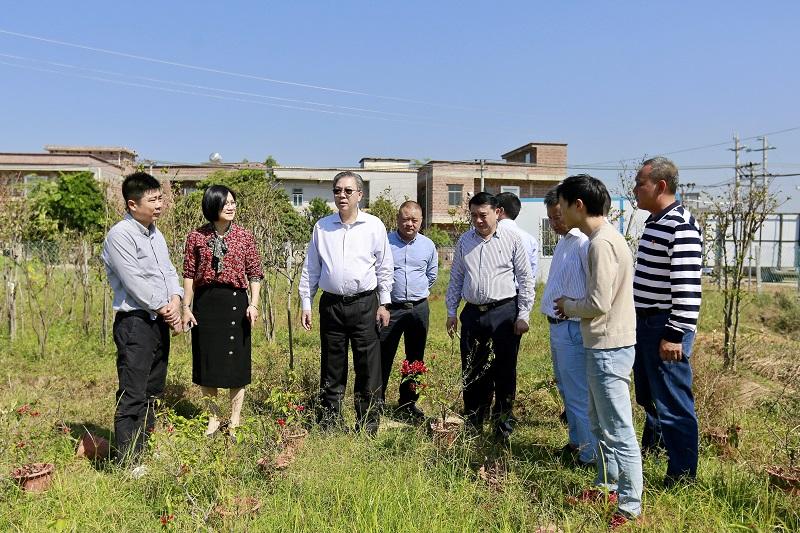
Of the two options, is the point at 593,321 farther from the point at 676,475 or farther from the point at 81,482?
the point at 81,482

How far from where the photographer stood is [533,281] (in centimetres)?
445

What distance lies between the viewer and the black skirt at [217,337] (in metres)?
4.14

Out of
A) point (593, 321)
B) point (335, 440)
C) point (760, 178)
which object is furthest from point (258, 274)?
point (760, 178)

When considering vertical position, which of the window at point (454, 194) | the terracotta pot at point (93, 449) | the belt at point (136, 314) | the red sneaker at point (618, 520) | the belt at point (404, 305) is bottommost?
the terracotta pot at point (93, 449)

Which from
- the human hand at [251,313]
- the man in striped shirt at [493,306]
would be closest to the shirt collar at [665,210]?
the man in striped shirt at [493,306]

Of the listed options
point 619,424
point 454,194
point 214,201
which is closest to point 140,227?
point 214,201

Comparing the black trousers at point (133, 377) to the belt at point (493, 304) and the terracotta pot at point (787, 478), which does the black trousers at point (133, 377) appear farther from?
the terracotta pot at point (787, 478)

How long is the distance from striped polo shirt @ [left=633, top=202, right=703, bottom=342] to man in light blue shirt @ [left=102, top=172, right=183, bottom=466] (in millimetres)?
2890

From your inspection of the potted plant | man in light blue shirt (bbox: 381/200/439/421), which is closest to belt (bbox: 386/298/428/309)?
man in light blue shirt (bbox: 381/200/439/421)

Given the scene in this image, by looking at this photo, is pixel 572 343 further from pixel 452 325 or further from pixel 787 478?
pixel 787 478

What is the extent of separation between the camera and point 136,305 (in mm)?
3791

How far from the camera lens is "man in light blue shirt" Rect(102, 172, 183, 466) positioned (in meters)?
3.72

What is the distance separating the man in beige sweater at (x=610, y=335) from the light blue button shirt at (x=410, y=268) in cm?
225

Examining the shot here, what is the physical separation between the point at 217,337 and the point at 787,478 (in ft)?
11.1
